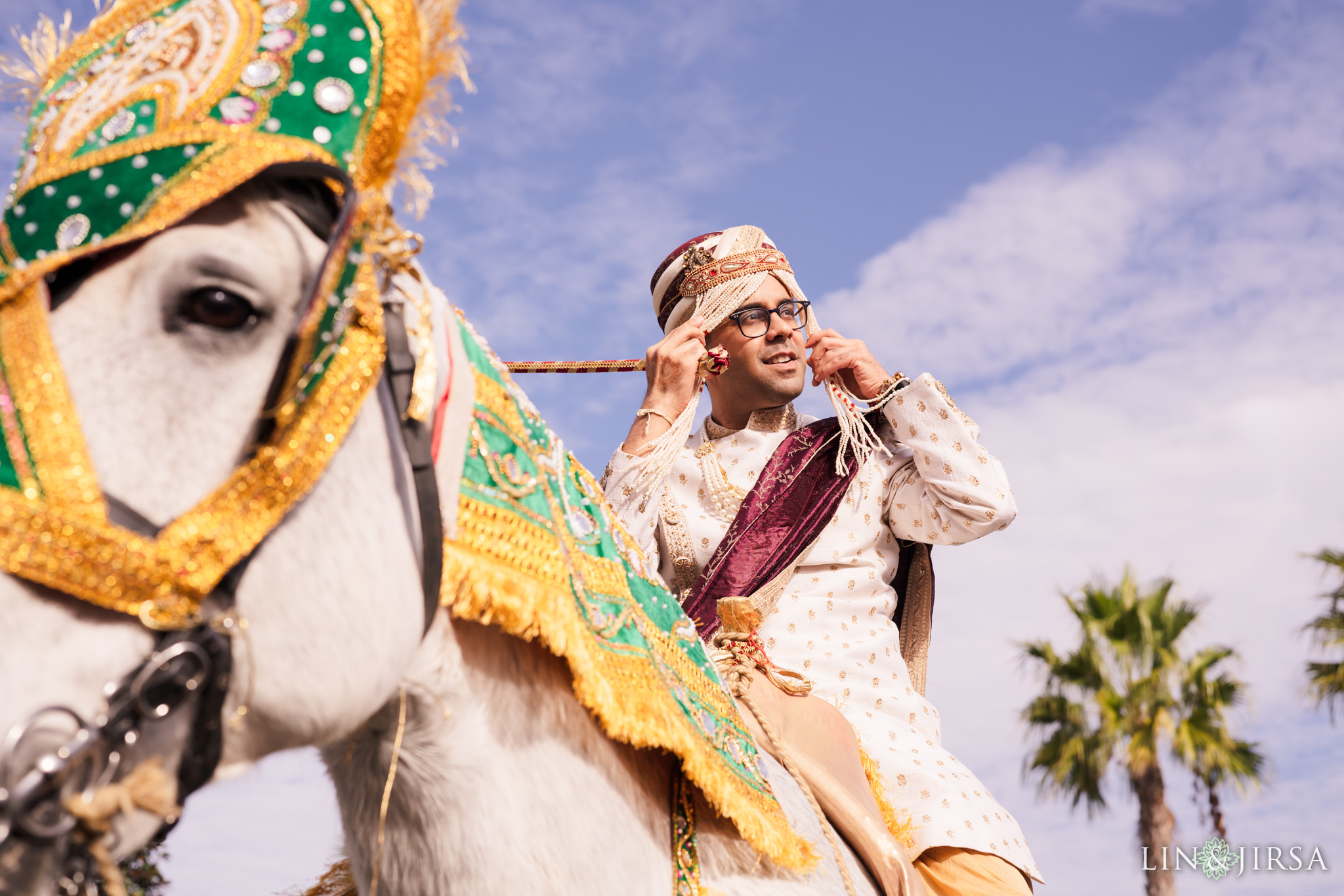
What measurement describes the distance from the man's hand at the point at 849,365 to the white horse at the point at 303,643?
2054 mm

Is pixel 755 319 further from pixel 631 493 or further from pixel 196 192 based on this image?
pixel 196 192

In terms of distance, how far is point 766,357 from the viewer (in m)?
3.81

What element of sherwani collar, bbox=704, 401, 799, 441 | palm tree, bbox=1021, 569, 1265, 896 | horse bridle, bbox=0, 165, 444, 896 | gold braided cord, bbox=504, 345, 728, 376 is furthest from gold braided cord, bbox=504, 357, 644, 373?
palm tree, bbox=1021, 569, 1265, 896

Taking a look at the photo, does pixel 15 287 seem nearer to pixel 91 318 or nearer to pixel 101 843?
pixel 91 318

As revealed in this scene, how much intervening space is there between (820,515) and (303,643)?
2240mm

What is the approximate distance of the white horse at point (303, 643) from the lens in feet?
3.84

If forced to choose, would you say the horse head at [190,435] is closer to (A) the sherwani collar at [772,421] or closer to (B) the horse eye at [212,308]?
(B) the horse eye at [212,308]

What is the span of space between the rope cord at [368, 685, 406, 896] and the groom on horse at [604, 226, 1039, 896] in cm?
115

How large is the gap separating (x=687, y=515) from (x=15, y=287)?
2579 mm

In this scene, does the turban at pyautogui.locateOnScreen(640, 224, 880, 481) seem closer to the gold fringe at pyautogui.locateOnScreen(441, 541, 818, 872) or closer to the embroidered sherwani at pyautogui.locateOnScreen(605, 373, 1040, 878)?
the embroidered sherwani at pyautogui.locateOnScreen(605, 373, 1040, 878)

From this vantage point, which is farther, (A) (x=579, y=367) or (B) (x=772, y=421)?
(B) (x=772, y=421)

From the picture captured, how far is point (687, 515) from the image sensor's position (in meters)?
3.62

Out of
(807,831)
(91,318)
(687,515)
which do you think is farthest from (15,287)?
(687,515)

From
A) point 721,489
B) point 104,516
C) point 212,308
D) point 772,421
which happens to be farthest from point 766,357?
point 104,516
